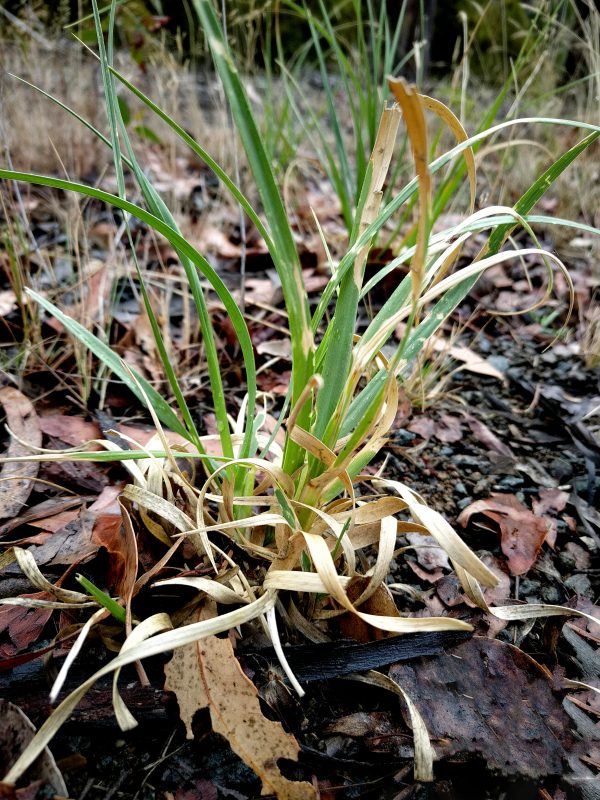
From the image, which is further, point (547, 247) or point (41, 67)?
point (41, 67)

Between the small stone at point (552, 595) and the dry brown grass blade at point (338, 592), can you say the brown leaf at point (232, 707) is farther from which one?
the small stone at point (552, 595)

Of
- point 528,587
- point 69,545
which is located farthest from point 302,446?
point 528,587

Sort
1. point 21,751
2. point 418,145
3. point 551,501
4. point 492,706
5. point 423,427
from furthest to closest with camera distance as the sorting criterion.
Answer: point 423,427, point 551,501, point 492,706, point 21,751, point 418,145

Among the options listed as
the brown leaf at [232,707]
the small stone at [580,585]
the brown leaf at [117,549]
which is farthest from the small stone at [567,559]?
the brown leaf at [117,549]

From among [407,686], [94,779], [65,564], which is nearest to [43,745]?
[94,779]

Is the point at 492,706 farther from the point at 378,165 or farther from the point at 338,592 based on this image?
the point at 378,165

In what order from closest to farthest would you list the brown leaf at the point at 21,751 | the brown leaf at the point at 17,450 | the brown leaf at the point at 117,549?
1. the brown leaf at the point at 21,751
2. the brown leaf at the point at 117,549
3. the brown leaf at the point at 17,450

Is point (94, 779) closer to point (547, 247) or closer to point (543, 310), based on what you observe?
point (543, 310)
